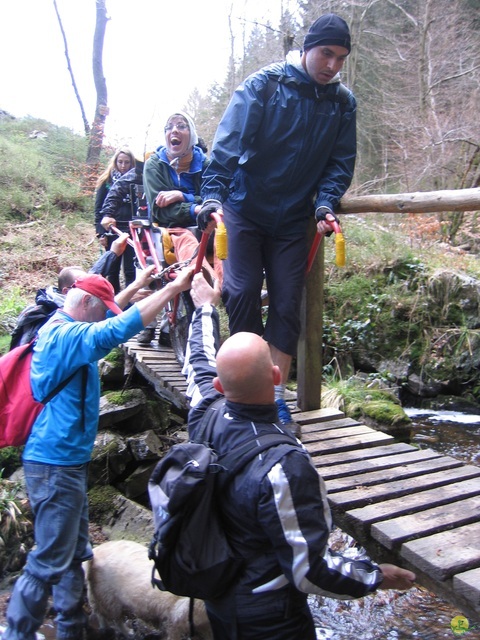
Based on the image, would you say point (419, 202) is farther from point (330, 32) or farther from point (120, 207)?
point (120, 207)

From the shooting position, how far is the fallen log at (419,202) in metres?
2.71

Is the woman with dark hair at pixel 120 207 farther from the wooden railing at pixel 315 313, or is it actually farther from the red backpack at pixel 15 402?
the red backpack at pixel 15 402

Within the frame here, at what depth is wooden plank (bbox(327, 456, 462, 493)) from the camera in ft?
9.61

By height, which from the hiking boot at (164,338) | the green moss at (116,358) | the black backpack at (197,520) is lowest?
the green moss at (116,358)

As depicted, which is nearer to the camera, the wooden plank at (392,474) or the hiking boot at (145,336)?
the wooden plank at (392,474)

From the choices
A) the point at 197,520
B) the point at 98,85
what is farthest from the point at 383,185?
the point at 197,520

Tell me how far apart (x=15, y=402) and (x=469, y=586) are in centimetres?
217

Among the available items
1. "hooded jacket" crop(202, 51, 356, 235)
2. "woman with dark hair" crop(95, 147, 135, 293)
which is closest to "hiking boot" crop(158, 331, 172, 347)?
"woman with dark hair" crop(95, 147, 135, 293)

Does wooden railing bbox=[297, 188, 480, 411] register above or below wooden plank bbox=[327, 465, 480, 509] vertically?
above

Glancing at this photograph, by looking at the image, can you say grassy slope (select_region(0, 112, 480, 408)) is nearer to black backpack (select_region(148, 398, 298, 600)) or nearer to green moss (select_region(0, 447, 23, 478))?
green moss (select_region(0, 447, 23, 478))

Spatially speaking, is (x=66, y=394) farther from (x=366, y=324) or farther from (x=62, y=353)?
(x=366, y=324)

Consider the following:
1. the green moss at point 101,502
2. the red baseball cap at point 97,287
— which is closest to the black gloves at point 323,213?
the red baseball cap at point 97,287

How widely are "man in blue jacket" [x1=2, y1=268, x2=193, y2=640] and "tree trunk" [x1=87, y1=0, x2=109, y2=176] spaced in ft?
40.8

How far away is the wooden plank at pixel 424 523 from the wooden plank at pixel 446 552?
3 cm
